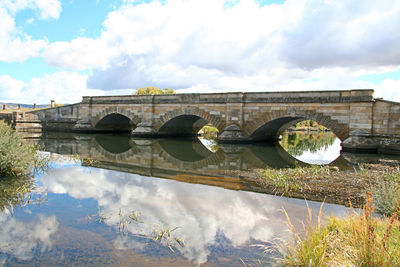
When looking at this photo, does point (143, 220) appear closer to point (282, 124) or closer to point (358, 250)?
point (358, 250)

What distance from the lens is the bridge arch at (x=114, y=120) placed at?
2692 cm

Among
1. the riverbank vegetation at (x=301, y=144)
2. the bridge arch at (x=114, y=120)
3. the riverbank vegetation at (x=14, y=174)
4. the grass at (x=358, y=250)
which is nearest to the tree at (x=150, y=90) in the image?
the bridge arch at (x=114, y=120)

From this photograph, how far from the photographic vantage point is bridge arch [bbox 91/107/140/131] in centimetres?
2692

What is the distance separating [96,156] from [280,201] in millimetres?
9816

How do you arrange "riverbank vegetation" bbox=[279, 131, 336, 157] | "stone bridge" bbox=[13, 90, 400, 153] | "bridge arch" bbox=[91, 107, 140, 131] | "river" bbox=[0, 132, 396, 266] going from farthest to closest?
"bridge arch" bbox=[91, 107, 140, 131]
"riverbank vegetation" bbox=[279, 131, 336, 157]
"stone bridge" bbox=[13, 90, 400, 153]
"river" bbox=[0, 132, 396, 266]

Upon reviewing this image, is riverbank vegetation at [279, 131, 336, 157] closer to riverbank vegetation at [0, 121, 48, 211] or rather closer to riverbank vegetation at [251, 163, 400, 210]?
riverbank vegetation at [251, 163, 400, 210]

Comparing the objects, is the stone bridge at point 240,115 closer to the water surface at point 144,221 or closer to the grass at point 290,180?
the grass at point 290,180

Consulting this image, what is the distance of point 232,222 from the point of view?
5.77m

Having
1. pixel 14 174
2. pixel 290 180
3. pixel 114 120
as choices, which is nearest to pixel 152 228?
pixel 290 180

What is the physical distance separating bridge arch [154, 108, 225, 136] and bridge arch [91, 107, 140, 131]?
2.47 m

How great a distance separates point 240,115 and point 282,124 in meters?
4.61

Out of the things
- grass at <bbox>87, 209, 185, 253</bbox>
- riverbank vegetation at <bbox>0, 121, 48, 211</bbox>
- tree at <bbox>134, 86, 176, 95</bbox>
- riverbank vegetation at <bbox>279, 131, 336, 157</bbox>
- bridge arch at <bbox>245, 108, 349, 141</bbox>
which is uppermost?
tree at <bbox>134, 86, 176, 95</bbox>

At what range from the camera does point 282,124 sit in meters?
23.7

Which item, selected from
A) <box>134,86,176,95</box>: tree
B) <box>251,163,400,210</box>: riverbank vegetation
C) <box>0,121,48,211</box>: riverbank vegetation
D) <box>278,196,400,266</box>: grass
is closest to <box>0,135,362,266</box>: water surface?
<box>0,121,48,211</box>: riverbank vegetation
